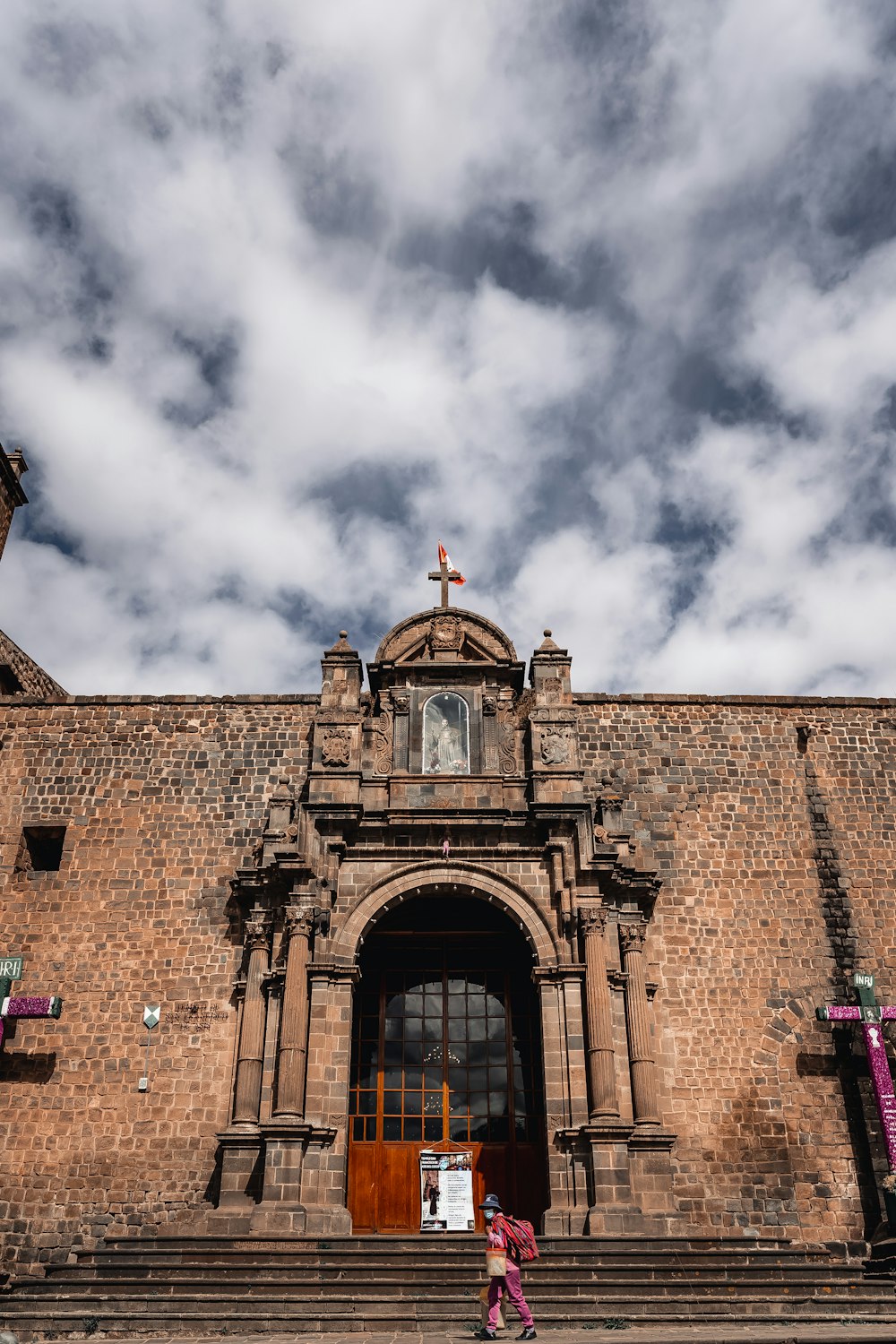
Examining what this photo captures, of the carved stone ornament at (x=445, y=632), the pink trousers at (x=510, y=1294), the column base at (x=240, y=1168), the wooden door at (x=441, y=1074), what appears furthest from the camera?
the carved stone ornament at (x=445, y=632)

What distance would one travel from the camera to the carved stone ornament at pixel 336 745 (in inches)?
627

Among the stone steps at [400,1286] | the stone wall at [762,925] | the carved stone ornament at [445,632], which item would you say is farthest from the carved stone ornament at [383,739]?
the stone steps at [400,1286]

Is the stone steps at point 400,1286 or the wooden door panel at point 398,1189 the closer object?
the stone steps at point 400,1286

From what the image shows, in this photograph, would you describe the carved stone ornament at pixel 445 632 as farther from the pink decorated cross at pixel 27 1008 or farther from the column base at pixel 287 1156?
the pink decorated cross at pixel 27 1008

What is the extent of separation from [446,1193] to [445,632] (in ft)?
27.5

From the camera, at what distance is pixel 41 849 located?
17250mm

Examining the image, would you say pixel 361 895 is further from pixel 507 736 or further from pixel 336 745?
pixel 507 736

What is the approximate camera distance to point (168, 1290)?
11258 millimetres

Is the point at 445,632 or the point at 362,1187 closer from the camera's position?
the point at 362,1187

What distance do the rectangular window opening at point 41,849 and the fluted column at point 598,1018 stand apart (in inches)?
338

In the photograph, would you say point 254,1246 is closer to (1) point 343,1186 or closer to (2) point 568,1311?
(1) point 343,1186

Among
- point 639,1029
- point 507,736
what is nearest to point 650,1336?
point 639,1029

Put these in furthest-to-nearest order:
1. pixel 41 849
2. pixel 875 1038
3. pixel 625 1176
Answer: pixel 41 849 < pixel 875 1038 < pixel 625 1176

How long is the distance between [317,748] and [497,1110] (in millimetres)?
5997
